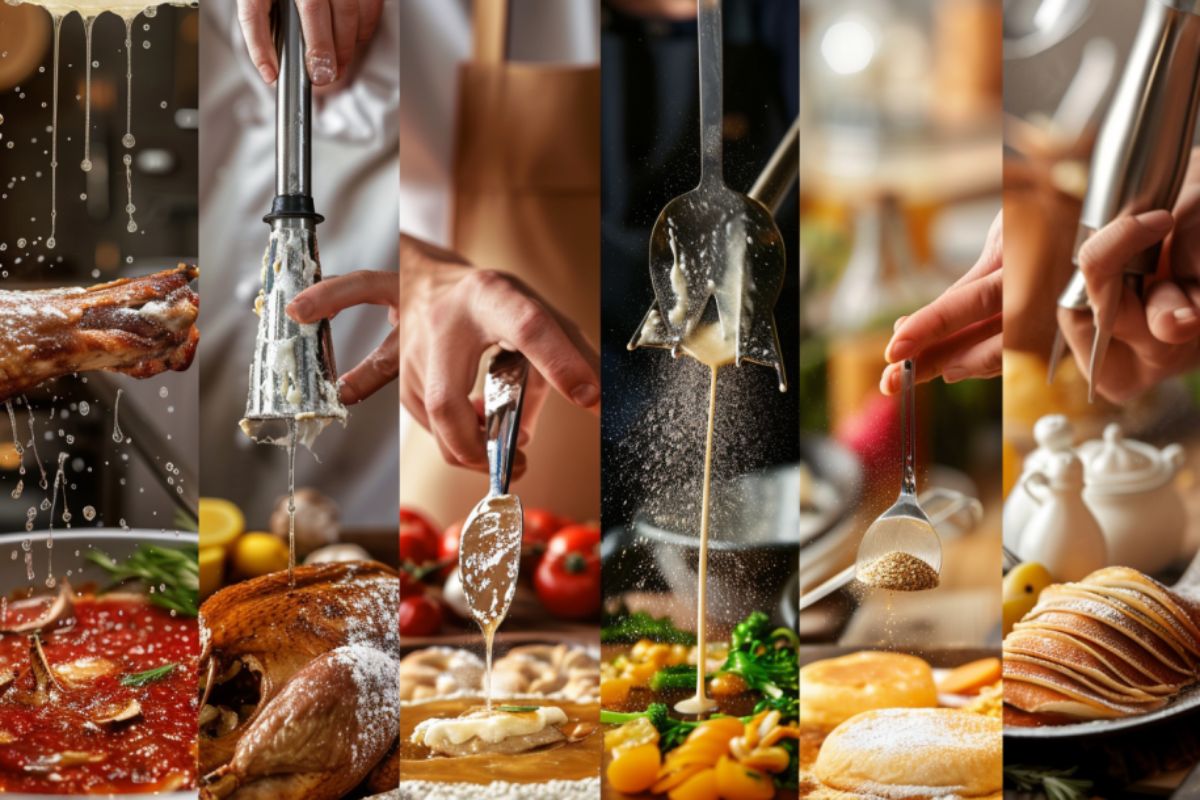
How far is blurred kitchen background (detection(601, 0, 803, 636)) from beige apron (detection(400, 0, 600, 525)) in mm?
41

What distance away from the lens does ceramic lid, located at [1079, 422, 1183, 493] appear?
7.37 ft

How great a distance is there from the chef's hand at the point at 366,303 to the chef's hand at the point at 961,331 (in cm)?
107

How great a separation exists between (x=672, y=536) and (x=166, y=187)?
1348mm

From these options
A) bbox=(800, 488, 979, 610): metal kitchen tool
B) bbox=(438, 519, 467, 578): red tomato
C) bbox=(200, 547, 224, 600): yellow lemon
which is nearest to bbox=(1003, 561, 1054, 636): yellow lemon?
bbox=(800, 488, 979, 610): metal kitchen tool

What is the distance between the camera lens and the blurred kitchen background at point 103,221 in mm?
2355

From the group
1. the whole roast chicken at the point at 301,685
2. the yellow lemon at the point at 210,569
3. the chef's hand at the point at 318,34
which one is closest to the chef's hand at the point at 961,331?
the whole roast chicken at the point at 301,685

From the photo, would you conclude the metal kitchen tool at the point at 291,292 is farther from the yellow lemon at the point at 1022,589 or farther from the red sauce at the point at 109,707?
the yellow lemon at the point at 1022,589

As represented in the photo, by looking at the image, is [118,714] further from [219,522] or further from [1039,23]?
[1039,23]

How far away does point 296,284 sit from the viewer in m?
2.34

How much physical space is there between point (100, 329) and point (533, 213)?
3.15ft

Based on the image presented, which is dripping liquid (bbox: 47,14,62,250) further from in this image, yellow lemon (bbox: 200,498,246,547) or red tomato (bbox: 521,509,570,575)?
red tomato (bbox: 521,509,570,575)

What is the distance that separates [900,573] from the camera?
2314mm

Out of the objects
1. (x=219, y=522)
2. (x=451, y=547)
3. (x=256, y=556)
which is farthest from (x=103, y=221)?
(x=451, y=547)

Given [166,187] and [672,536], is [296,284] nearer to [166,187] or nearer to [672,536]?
[166,187]
